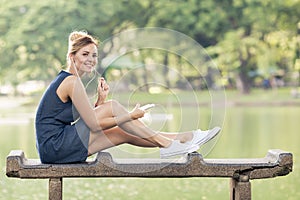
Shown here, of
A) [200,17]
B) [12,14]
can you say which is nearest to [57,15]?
[12,14]

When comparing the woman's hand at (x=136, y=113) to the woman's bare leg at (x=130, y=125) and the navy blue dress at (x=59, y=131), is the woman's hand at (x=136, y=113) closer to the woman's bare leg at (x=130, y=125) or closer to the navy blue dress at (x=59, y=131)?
the woman's bare leg at (x=130, y=125)

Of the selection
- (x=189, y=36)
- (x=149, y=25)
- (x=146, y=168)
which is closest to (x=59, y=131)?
(x=146, y=168)

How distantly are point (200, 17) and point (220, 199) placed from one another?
17426mm

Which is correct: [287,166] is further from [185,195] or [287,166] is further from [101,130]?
[185,195]

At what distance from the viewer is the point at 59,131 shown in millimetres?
3891

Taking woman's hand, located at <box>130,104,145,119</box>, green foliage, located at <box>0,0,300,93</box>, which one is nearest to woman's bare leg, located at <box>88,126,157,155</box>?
woman's hand, located at <box>130,104,145,119</box>

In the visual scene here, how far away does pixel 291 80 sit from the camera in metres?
30.3

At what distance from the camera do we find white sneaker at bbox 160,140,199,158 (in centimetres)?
383

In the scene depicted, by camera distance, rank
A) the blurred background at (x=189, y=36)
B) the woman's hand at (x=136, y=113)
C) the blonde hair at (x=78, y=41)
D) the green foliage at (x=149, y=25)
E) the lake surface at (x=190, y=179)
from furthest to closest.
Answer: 1. the green foliage at (x=149, y=25)
2. the blurred background at (x=189, y=36)
3. the lake surface at (x=190, y=179)
4. the blonde hair at (x=78, y=41)
5. the woman's hand at (x=136, y=113)

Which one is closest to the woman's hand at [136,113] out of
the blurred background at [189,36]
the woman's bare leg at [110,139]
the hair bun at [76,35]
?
the woman's bare leg at [110,139]

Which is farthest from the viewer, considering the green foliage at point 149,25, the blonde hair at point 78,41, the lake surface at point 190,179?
the green foliage at point 149,25

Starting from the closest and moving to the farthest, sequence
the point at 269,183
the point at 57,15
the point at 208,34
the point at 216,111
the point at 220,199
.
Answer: the point at 216,111, the point at 220,199, the point at 269,183, the point at 57,15, the point at 208,34

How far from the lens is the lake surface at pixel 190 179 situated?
13.7 feet

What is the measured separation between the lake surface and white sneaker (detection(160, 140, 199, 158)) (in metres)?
0.11
